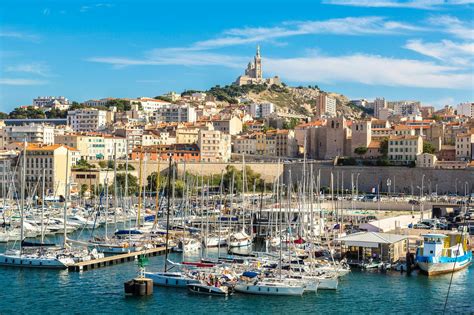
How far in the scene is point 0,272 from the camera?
76.4 ft

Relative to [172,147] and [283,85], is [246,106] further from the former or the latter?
[172,147]

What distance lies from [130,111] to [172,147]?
80.4 ft

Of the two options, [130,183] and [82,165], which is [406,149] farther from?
[82,165]

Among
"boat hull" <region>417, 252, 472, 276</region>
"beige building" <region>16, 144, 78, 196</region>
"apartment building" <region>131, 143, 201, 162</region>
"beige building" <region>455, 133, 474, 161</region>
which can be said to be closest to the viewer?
"boat hull" <region>417, 252, 472, 276</region>

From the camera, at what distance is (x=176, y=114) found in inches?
3275

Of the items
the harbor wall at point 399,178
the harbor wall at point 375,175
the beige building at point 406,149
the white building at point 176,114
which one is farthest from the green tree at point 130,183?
the white building at point 176,114

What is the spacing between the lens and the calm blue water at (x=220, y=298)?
19.1 meters

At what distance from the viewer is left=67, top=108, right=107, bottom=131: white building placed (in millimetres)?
75375

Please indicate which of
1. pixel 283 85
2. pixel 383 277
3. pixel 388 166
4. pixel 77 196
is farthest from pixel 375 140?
pixel 283 85

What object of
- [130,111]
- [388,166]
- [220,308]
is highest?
[130,111]

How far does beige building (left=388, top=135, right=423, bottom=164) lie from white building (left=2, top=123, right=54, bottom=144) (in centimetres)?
2681

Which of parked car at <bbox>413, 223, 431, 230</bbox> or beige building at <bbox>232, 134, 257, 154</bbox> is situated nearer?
parked car at <bbox>413, 223, 431, 230</bbox>

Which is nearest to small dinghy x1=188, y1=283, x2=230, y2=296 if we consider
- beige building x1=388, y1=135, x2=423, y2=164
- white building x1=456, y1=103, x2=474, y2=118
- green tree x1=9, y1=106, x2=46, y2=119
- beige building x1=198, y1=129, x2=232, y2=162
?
beige building x1=388, y1=135, x2=423, y2=164

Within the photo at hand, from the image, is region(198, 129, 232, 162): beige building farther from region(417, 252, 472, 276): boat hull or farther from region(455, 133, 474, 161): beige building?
region(417, 252, 472, 276): boat hull
